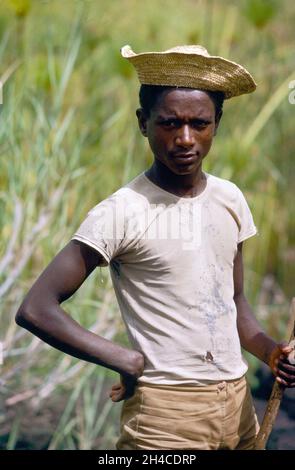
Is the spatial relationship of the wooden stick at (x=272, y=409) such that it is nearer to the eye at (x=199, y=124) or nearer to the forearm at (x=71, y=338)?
the forearm at (x=71, y=338)

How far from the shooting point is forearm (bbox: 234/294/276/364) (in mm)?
2035

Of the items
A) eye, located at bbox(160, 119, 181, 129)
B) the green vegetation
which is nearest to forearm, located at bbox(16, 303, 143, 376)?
eye, located at bbox(160, 119, 181, 129)

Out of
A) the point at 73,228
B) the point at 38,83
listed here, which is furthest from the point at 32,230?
the point at 38,83

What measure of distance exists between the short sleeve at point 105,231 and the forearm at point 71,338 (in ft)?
0.45

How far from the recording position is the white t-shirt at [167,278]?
1845mm

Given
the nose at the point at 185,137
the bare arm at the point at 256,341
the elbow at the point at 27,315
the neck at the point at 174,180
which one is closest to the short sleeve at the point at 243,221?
the bare arm at the point at 256,341

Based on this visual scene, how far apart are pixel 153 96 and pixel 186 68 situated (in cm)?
9

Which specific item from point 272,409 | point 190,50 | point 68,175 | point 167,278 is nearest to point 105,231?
point 167,278

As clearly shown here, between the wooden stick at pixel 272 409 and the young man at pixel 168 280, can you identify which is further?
the wooden stick at pixel 272 409

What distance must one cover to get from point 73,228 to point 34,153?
30cm

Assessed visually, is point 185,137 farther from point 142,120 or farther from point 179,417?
point 179,417

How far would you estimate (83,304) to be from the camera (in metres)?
2.97

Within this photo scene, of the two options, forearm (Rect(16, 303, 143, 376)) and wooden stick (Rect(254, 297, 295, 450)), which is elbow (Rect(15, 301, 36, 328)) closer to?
forearm (Rect(16, 303, 143, 376))

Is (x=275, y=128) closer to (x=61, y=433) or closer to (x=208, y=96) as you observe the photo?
(x=61, y=433)
